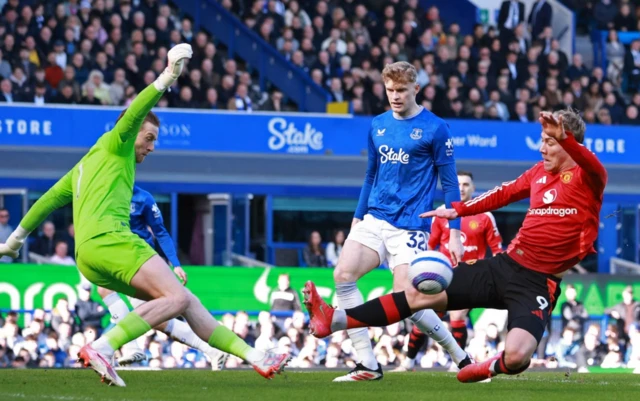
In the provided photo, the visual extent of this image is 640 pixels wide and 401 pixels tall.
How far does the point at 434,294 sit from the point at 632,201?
15.9 m

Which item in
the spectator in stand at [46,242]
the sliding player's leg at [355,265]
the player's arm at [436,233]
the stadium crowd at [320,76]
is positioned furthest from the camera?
the spectator in stand at [46,242]

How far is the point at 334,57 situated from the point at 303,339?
7.95 meters

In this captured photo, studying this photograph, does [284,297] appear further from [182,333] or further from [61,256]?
[182,333]

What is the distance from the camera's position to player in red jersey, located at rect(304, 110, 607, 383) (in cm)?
935

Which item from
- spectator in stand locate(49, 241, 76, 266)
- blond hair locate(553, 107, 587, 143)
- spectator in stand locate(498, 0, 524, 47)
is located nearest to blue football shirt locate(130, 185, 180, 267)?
blond hair locate(553, 107, 587, 143)

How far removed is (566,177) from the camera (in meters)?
9.49

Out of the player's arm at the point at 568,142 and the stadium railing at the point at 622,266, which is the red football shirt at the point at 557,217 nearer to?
the player's arm at the point at 568,142

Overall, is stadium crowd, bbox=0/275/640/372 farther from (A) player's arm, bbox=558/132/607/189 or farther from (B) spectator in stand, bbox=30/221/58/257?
(A) player's arm, bbox=558/132/607/189

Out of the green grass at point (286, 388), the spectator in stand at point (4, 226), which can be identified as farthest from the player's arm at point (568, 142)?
the spectator in stand at point (4, 226)

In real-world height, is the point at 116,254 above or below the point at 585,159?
below

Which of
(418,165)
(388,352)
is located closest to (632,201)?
(388,352)

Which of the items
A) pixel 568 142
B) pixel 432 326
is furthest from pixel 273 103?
pixel 568 142

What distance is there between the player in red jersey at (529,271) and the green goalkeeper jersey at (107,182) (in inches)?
53.0

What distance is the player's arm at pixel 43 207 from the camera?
9.45 m
